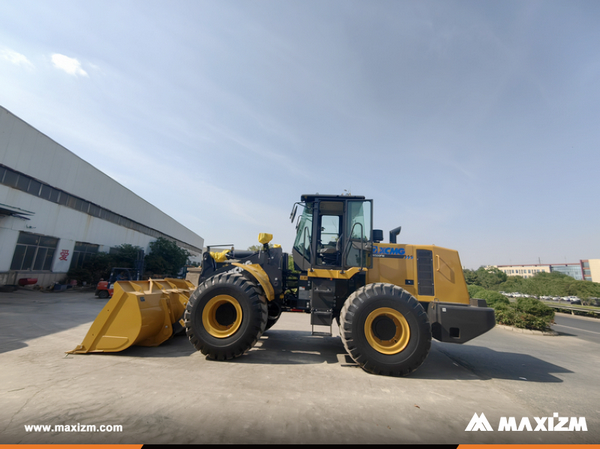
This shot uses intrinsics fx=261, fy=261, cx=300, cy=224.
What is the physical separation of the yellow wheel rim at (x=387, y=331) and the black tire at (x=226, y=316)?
6.25ft

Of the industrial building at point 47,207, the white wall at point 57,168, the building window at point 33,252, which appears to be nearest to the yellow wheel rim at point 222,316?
the industrial building at point 47,207

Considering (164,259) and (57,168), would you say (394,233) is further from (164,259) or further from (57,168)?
(164,259)

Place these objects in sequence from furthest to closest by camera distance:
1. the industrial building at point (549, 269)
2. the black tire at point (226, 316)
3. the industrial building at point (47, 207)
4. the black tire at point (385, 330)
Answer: the industrial building at point (549, 269) → the industrial building at point (47, 207) → the black tire at point (226, 316) → the black tire at point (385, 330)

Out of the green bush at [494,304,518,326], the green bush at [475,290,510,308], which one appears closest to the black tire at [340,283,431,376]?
the green bush at [494,304,518,326]

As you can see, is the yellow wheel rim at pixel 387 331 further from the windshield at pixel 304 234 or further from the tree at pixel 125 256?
the tree at pixel 125 256

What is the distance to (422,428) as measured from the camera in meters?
2.76

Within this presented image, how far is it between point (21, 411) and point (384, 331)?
15.7ft

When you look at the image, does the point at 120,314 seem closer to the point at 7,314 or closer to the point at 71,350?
the point at 71,350

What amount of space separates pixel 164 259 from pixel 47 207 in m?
12.3

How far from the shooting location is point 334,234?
18.6ft

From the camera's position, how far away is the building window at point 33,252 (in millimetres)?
15727

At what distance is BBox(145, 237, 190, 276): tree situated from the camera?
2705cm

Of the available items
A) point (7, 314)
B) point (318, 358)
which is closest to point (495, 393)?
point (318, 358)

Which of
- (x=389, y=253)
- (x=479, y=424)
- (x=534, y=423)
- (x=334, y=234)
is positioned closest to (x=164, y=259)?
(x=334, y=234)
